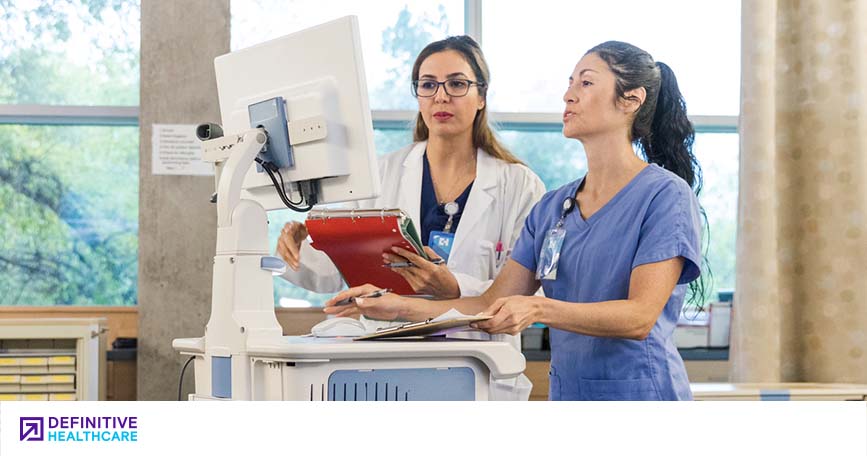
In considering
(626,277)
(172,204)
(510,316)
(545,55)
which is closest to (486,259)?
(626,277)

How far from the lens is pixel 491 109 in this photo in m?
3.72

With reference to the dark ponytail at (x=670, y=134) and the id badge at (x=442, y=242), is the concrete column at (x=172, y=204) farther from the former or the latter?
the dark ponytail at (x=670, y=134)

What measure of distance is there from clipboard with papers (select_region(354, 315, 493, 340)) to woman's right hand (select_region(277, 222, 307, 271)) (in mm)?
572

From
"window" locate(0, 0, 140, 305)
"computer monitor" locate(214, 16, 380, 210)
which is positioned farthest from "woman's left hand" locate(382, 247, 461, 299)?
"window" locate(0, 0, 140, 305)

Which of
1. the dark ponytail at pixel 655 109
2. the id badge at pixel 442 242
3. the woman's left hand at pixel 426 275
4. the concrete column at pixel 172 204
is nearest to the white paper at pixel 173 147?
the concrete column at pixel 172 204

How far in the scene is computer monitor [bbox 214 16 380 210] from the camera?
155 cm

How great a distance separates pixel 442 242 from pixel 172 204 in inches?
57.3

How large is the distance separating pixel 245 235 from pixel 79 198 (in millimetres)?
2341

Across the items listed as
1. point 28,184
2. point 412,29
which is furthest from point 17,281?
point 412,29

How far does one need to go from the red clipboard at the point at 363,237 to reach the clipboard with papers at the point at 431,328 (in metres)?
0.23
